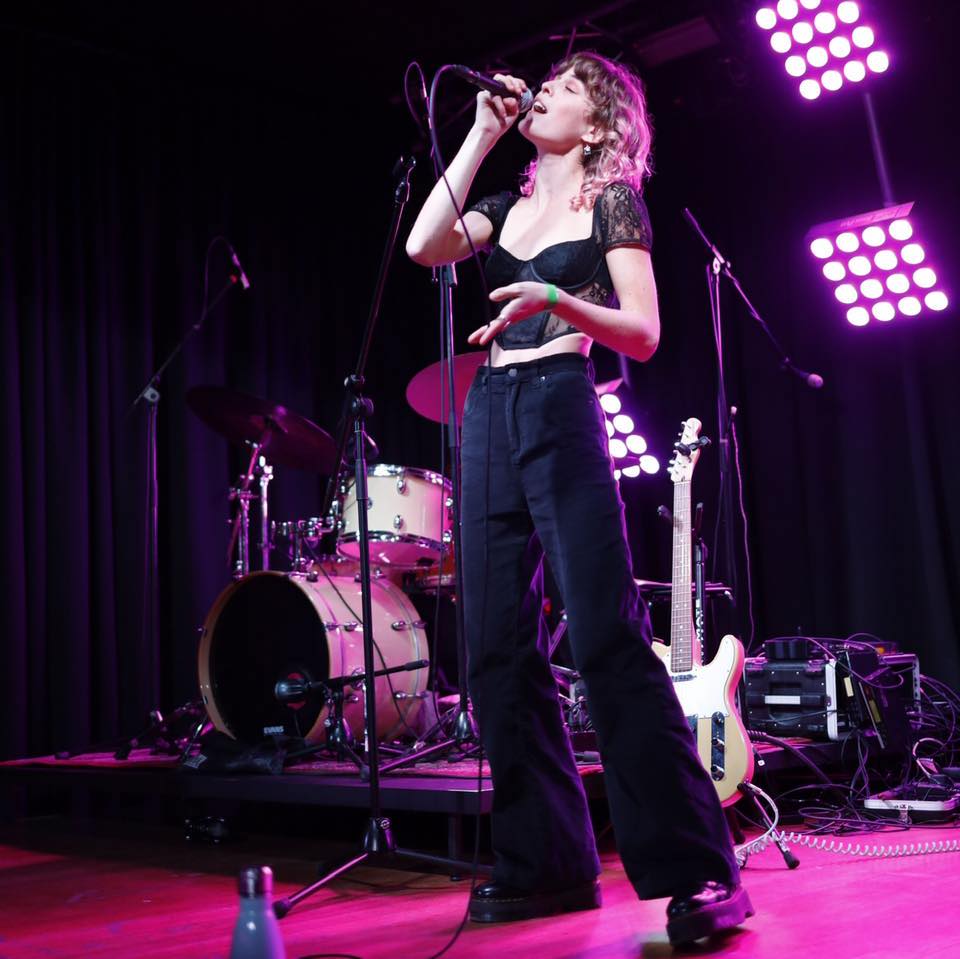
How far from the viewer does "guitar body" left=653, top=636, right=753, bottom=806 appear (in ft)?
10.2

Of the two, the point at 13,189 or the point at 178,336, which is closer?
the point at 13,189

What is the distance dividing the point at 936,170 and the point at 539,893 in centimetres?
421

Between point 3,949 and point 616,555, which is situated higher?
point 616,555

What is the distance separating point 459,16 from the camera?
5.43m

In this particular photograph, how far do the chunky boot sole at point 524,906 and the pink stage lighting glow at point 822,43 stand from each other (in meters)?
3.77

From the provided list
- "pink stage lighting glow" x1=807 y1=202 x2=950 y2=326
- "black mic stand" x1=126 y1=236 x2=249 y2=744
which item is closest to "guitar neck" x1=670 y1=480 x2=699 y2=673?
"pink stage lighting glow" x1=807 y1=202 x2=950 y2=326

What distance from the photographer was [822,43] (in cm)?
465

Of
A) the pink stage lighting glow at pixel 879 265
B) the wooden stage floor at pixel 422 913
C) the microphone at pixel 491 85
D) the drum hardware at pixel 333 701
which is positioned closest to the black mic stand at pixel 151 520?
the drum hardware at pixel 333 701

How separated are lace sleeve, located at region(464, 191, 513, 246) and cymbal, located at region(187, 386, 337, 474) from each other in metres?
1.94

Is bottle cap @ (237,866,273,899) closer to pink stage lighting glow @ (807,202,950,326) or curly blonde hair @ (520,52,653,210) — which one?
curly blonde hair @ (520,52,653,210)

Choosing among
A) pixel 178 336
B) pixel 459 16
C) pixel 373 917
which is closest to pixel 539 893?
pixel 373 917

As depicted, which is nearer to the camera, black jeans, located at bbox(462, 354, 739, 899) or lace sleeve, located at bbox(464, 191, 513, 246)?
black jeans, located at bbox(462, 354, 739, 899)

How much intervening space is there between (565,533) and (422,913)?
988 millimetres

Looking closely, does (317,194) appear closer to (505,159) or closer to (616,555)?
(505,159)
